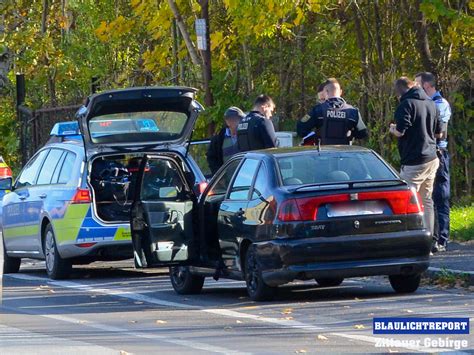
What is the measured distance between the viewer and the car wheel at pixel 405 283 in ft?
41.9

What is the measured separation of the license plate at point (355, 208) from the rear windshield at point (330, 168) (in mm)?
410

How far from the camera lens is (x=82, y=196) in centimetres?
1548

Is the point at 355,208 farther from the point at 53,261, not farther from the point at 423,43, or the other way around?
the point at 423,43

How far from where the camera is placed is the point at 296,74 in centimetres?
2417

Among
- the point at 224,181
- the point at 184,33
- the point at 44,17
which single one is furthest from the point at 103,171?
the point at 44,17

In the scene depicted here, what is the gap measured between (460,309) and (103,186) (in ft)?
19.1

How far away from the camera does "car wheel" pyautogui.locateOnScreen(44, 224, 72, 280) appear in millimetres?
15719

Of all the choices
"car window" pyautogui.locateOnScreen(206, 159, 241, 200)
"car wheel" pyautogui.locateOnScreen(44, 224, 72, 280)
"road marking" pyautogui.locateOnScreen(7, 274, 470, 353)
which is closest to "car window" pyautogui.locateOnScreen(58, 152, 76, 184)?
"car wheel" pyautogui.locateOnScreen(44, 224, 72, 280)

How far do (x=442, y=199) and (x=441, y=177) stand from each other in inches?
10.5

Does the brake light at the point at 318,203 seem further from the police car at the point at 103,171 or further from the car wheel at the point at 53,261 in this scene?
the car wheel at the point at 53,261

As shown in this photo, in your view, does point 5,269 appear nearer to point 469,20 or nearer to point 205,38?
point 205,38

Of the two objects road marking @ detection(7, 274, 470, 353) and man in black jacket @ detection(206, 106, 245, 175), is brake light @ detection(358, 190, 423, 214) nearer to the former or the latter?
road marking @ detection(7, 274, 470, 353)

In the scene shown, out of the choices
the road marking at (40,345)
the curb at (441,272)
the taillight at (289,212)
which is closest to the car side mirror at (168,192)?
the taillight at (289,212)

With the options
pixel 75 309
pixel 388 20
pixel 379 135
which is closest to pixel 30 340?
pixel 75 309
